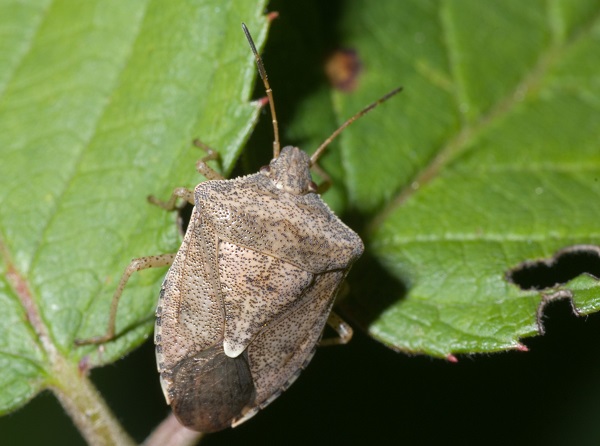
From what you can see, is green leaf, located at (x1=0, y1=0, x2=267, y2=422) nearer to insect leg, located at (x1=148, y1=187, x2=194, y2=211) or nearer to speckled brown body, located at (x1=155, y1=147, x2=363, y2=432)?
insect leg, located at (x1=148, y1=187, x2=194, y2=211)

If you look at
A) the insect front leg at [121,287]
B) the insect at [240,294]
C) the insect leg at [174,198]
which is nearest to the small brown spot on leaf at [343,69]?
the insect at [240,294]

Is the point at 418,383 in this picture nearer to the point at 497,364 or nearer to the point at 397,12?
the point at 497,364

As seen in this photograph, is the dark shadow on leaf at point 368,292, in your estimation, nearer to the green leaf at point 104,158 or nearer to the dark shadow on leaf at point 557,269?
the dark shadow on leaf at point 557,269

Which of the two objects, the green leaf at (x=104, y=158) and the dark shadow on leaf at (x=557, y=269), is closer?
the green leaf at (x=104, y=158)

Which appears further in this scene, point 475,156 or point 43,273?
point 475,156

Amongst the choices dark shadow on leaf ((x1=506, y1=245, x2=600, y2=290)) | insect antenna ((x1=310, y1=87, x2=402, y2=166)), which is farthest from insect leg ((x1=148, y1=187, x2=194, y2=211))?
dark shadow on leaf ((x1=506, y1=245, x2=600, y2=290))

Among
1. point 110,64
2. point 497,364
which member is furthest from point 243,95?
point 497,364
